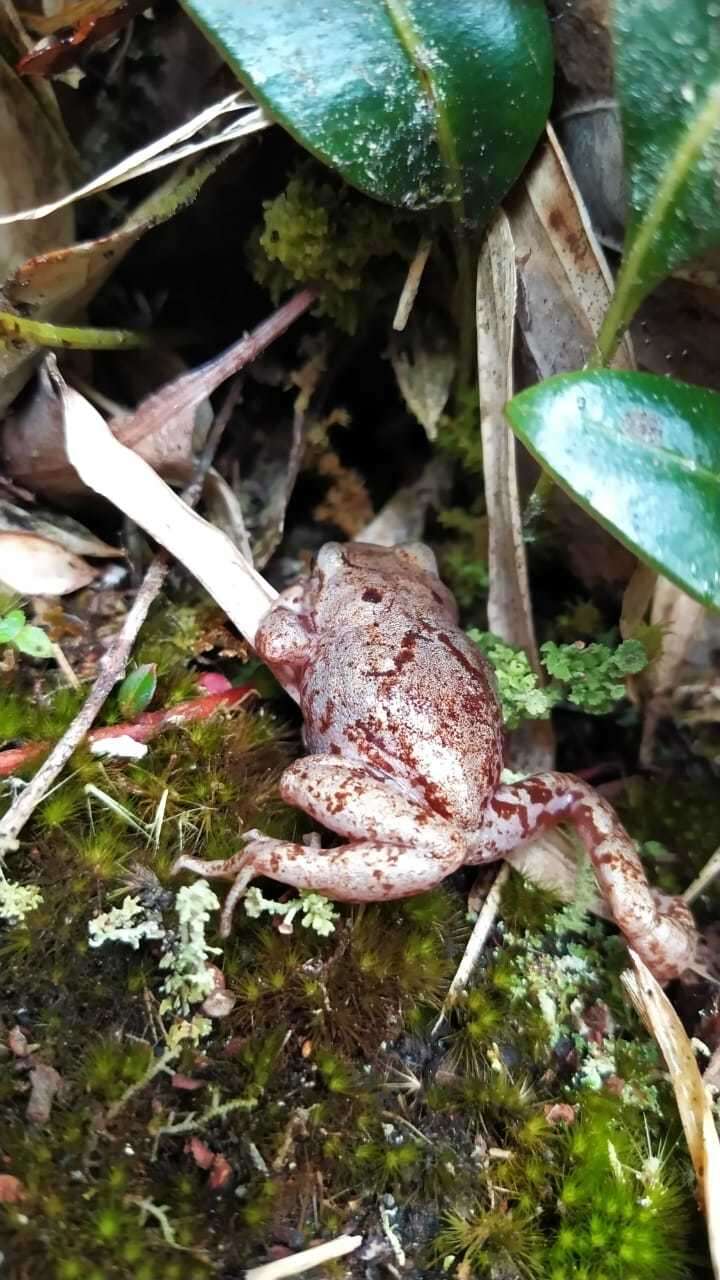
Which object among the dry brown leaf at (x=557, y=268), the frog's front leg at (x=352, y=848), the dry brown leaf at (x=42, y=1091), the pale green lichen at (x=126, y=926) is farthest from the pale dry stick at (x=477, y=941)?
the dry brown leaf at (x=557, y=268)

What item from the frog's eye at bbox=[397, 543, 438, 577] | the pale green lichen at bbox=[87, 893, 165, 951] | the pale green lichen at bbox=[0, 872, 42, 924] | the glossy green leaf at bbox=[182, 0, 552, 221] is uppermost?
the glossy green leaf at bbox=[182, 0, 552, 221]

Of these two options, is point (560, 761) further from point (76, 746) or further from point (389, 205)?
point (389, 205)

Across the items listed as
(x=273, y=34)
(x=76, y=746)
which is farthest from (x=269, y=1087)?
(x=273, y=34)

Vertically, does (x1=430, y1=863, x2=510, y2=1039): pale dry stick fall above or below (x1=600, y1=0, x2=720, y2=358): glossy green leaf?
below

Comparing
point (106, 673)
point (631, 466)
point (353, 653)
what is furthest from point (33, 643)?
point (631, 466)

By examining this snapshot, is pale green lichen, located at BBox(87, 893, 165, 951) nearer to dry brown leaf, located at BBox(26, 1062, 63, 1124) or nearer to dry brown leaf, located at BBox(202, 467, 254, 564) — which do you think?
dry brown leaf, located at BBox(26, 1062, 63, 1124)

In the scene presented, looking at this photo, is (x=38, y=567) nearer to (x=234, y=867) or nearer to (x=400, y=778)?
(x=234, y=867)

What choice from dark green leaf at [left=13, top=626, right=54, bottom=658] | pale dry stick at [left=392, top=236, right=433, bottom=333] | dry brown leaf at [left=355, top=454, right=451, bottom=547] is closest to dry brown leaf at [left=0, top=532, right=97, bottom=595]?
dark green leaf at [left=13, top=626, right=54, bottom=658]

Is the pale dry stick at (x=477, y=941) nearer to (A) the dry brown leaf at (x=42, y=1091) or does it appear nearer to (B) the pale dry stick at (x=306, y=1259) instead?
(B) the pale dry stick at (x=306, y=1259)

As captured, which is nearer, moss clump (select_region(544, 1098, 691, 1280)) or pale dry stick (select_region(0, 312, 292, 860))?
moss clump (select_region(544, 1098, 691, 1280))
